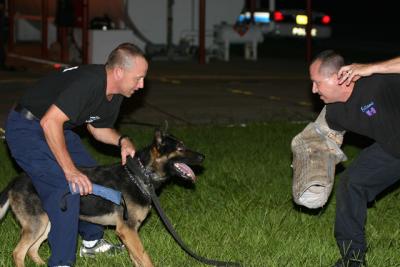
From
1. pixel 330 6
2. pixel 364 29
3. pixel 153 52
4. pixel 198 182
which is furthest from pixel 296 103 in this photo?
pixel 330 6

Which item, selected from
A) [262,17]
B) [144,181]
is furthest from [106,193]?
[262,17]

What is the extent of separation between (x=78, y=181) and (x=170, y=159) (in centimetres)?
70

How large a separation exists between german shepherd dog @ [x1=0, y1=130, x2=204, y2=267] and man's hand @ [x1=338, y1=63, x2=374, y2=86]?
1153 millimetres

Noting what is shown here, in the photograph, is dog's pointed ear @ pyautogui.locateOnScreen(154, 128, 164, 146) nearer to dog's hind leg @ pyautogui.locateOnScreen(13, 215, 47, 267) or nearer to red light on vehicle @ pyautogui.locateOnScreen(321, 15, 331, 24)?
dog's hind leg @ pyautogui.locateOnScreen(13, 215, 47, 267)

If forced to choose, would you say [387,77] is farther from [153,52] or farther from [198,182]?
[153,52]

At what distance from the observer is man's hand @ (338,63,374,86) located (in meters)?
5.39

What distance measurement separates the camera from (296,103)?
1455 cm

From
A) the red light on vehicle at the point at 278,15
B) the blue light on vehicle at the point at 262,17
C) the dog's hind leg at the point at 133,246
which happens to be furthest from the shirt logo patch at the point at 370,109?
the red light on vehicle at the point at 278,15

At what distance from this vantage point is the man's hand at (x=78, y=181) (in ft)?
18.0

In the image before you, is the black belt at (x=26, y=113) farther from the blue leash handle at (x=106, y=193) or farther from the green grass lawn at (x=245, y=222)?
the green grass lawn at (x=245, y=222)

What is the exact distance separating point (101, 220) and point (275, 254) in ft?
4.23

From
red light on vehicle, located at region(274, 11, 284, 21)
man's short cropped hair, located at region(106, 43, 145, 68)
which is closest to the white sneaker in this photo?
man's short cropped hair, located at region(106, 43, 145, 68)

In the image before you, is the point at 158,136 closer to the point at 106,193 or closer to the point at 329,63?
the point at 106,193

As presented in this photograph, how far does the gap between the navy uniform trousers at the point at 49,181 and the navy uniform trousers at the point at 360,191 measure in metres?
1.79
